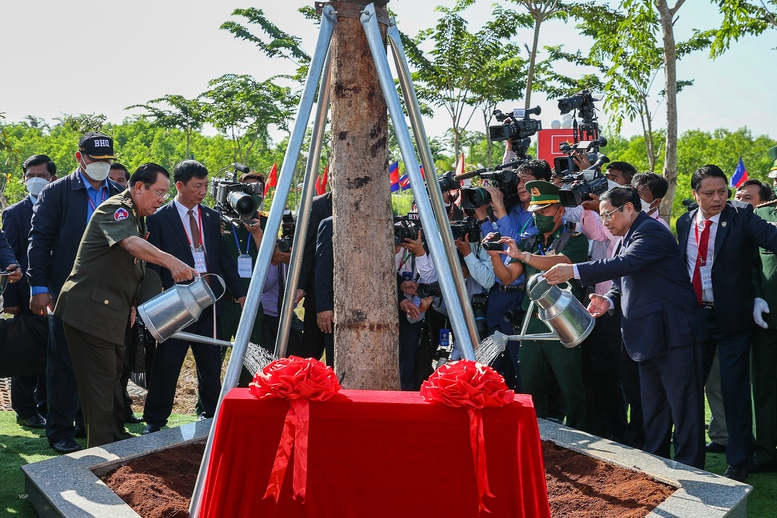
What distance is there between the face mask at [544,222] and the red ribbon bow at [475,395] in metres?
2.56

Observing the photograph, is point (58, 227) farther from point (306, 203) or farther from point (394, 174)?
point (394, 174)

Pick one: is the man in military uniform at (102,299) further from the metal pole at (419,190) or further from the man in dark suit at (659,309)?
the man in dark suit at (659,309)

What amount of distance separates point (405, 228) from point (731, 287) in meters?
1.95

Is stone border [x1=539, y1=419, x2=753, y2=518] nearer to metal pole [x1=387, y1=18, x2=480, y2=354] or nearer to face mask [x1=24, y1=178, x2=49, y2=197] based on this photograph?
metal pole [x1=387, y1=18, x2=480, y2=354]

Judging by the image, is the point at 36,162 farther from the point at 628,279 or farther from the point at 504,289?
the point at 628,279

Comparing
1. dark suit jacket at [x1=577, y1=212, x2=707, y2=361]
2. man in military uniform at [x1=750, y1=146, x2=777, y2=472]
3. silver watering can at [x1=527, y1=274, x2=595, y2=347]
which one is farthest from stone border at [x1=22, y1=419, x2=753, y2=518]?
man in military uniform at [x1=750, y1=146, x2=777, y2=472]

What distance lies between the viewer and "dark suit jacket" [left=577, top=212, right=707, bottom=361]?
4.35 m

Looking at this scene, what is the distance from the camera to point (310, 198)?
3.40 metres

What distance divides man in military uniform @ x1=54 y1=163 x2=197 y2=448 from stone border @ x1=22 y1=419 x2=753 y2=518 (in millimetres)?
537

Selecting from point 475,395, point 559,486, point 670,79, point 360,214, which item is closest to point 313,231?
point 360,214

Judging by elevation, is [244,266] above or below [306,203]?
below

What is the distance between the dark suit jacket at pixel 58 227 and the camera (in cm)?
538

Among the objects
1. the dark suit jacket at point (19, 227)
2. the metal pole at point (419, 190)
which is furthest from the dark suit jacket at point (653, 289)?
the dark suit jacket at point (19, 227)

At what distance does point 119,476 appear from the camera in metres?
3.77
